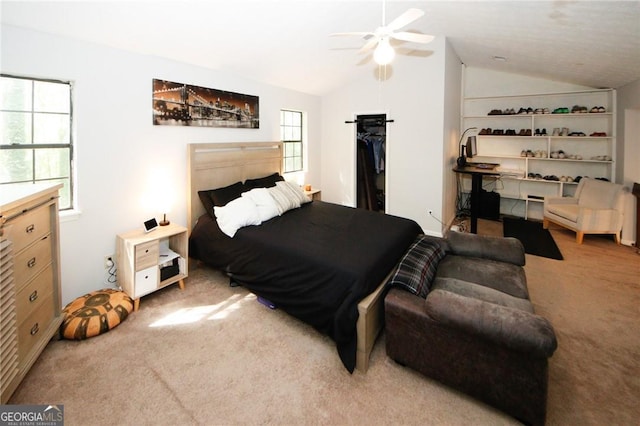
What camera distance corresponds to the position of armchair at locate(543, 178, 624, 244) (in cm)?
423

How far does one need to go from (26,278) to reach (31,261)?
0.11 meters

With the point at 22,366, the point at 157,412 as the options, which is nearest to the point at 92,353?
the point at 22,366

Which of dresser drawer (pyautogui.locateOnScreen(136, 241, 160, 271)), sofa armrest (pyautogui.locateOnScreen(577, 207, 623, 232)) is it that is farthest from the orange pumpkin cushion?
sofa armrest (pyautogui.locateOnScreen(577, 207, 623, 232))

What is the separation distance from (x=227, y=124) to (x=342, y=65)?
1.95 meters

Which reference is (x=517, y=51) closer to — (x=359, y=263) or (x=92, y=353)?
(x=359, y=263)

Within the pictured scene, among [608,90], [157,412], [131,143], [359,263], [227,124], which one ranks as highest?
[608,90]

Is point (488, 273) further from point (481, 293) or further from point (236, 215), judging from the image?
point (236, 215)

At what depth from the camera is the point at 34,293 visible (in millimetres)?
1971

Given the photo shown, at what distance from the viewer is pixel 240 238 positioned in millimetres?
2943

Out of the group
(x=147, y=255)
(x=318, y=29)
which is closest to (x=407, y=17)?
(x=318, y=29)

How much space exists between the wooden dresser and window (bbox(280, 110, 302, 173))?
3.37m

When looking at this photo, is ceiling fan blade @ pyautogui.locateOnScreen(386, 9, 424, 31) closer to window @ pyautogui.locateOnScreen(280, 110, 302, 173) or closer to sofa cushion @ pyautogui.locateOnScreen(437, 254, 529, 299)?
sofa cushion @ pyautogui.locateOnScreen(437, 254, 529, 299)

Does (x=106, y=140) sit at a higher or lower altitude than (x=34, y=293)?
higher

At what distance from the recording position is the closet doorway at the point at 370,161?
206 inches
